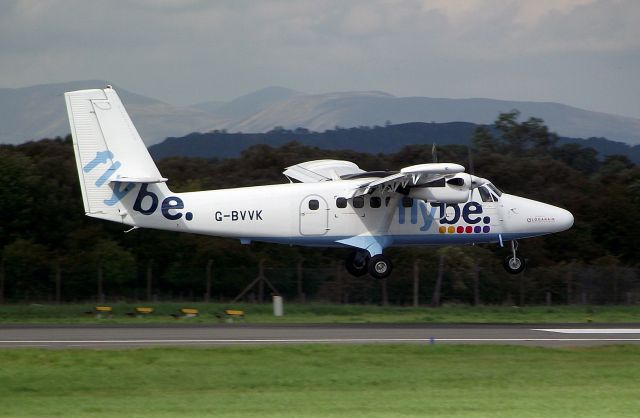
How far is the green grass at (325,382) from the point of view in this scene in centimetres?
1639

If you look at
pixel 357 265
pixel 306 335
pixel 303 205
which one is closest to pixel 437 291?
pixel 357 265

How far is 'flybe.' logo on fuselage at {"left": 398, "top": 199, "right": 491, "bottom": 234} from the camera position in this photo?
34562 millimetres

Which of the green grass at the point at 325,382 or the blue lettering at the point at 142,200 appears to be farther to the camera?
the blue lettering at the point at 142,200

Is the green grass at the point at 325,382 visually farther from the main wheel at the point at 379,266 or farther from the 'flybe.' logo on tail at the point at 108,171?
the 'flybe.' logo on tail at the point at 108,171

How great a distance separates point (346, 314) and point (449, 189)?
6535mm

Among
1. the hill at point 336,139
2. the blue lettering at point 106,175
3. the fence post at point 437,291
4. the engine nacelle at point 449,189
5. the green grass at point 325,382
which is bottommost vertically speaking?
the green grass at point 325,382

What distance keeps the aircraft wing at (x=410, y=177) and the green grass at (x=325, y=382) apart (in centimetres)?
802

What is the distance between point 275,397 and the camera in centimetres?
1764

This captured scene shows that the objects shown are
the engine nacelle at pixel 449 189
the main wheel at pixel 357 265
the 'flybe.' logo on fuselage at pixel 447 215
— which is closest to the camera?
the engine nacelle at pixel 449 189

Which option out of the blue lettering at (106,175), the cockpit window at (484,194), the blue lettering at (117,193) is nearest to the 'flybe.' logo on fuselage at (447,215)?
→ the cockpit window at (484,194)

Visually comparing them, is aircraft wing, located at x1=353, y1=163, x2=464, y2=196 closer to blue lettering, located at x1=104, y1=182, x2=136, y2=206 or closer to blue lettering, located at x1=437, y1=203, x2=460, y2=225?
blue lettering, located at x1=437, y1=203, x2=460, y2=225

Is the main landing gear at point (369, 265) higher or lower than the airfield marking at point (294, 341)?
higher

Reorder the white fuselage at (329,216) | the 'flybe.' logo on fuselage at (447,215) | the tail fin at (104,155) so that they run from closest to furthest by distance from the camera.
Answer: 1. the tail fin at (104,155)
2. the white fuselage at (329,216)
3. the 'flybe.' logo on fuselage at (447,215)

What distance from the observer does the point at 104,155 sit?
3362 cm
